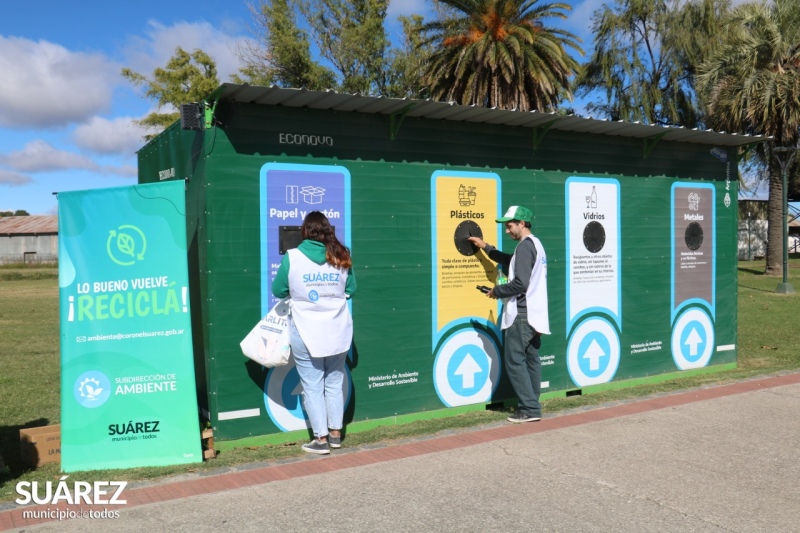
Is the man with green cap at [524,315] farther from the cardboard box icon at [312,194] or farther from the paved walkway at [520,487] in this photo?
the cardboard box icon at [312,194]

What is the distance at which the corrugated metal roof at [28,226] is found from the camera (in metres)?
56.2

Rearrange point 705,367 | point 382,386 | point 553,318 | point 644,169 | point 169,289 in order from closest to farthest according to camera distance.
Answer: point 169,289 < point 382,386 < point 553,318 < point 644,169 < point 705,367

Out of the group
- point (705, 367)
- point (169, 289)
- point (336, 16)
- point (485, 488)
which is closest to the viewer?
point (485, 488)

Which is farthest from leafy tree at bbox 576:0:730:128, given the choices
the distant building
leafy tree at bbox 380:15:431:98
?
the distant building

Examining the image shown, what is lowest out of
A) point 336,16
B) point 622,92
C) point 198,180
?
point 198,180

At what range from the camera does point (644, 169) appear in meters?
8.78

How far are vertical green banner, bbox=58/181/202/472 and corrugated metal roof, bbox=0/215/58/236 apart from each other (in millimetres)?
54660

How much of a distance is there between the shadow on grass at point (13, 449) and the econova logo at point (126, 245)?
1.70 m

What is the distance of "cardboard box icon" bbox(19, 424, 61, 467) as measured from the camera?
542 cm

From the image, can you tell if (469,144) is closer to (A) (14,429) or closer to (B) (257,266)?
(B) (257,266)

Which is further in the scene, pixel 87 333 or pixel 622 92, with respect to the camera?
pixel 622 92

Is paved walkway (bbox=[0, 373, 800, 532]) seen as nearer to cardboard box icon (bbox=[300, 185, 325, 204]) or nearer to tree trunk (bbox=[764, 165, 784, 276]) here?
cardboard box icon (bbox=[300, 185, 325, 204])

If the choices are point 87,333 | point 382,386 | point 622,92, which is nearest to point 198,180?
point 87,333

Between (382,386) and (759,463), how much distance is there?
318cm
